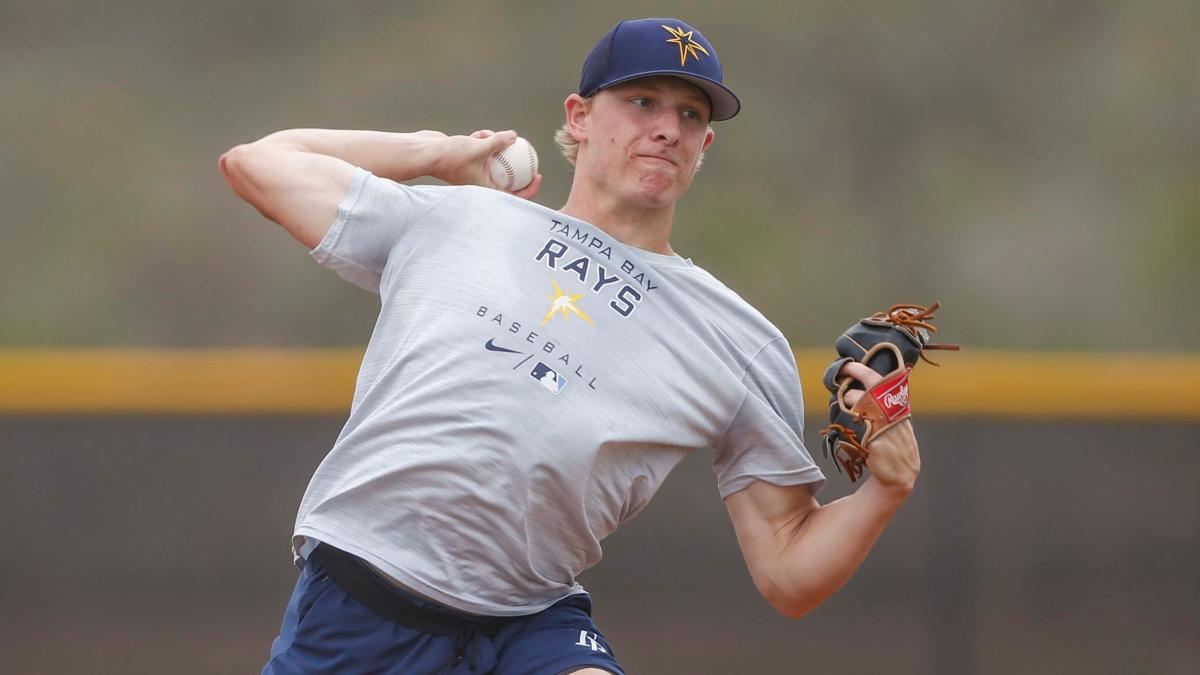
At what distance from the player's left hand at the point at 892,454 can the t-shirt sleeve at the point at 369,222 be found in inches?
37.1

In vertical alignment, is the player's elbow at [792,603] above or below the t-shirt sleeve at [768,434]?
below

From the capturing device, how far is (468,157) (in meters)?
3.21

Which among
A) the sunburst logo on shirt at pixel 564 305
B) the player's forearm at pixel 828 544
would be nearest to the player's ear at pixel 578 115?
the sunburst logo on shirt at pixel 564 305

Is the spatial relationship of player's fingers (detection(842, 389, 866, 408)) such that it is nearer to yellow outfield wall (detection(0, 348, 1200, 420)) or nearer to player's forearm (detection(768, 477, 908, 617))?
player's forearm (detection(768, 477, 908, 617))

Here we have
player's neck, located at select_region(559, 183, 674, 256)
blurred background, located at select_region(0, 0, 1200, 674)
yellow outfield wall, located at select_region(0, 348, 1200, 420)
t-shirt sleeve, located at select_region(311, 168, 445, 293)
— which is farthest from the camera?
A: blurred background, located at select_region(0, 0, 1200, 674)

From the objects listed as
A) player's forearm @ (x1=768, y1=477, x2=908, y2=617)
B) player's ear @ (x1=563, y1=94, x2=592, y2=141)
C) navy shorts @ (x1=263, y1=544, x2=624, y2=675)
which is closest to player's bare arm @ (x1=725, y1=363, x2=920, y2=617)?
player's forearm @ (x1=768, y1=477, x2=908, y2=617)

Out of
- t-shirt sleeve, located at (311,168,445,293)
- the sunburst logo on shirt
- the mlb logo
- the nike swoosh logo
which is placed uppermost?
t-shirt sleeve, located at (311,168,445,293)

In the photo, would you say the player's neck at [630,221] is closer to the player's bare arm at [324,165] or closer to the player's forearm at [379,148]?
the player's bare arm at [324,165]

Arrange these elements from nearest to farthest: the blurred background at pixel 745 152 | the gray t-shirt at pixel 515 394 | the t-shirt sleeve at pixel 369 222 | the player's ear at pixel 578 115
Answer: the gray t-shirt at pixel 515 394, the t-shirt sleeve at pixel 369 222, the player's ear at pixel 578 115, the blurred background at pixel 745 152

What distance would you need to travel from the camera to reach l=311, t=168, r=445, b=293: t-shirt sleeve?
9.96ft

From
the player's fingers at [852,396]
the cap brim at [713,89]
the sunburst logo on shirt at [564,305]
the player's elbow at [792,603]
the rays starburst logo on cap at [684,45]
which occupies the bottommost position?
the player's elbow at [792,603]

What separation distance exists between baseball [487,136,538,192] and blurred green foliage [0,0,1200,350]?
8017 mm

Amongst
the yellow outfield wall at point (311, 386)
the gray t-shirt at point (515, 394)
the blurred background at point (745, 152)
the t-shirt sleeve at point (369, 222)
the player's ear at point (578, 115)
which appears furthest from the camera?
the blurred background at point (745, 152)

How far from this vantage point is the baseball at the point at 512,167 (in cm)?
329
